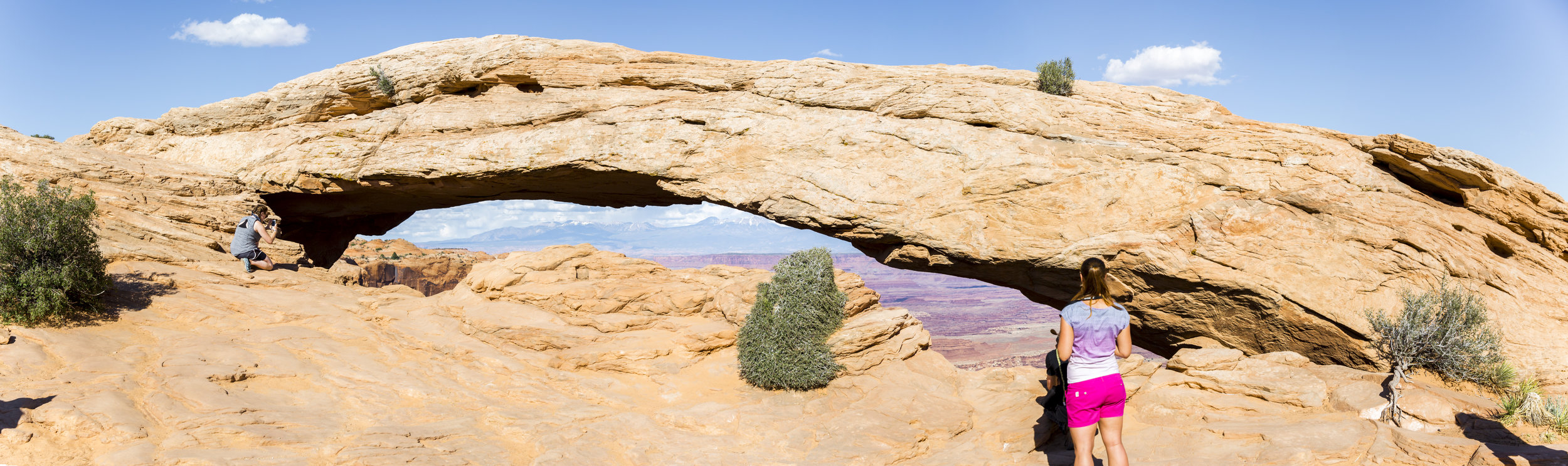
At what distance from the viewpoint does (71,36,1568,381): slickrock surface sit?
12945 mm

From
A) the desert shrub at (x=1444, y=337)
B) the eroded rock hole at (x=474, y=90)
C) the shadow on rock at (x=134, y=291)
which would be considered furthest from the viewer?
the eroded rock hole at (x=474, y=90)

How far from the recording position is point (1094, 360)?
698 centimetres

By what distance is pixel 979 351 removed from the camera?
396 feet

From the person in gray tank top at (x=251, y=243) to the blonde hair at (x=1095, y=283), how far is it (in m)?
17.0

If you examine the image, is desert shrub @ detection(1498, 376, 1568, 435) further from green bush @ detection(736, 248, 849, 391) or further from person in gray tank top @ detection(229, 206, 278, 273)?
person in gray tank top @ detection(229, 206, 278, 273)

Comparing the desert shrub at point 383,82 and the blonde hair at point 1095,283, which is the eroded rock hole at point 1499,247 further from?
the desert shrub at point 383,82

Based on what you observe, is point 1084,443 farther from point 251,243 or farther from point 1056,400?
point 251,243

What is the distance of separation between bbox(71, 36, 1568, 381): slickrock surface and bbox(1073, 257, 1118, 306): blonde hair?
24.4ft

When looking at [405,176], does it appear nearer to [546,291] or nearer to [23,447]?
[546,291]

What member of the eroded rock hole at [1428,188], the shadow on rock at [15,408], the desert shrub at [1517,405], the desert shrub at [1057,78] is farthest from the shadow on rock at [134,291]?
the eroded rock hole at [1428,188]

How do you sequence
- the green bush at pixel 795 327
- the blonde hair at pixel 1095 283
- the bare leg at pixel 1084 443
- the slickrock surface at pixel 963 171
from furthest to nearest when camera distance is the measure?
the green bush at pixel 795 327
the slickrock surface at pixel 963 171
the bare leg at pixel 1084 443
the blonde hair at pixel 1095 283

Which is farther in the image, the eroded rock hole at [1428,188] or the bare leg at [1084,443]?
the eroded rock hole at [1428,188]

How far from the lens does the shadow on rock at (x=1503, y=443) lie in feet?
25.7

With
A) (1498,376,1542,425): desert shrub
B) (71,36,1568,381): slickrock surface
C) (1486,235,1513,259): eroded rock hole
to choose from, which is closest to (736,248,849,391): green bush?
(71,36,1568,381): slickrock surface
